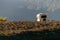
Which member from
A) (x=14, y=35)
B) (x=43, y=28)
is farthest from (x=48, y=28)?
(x=14, y=35)

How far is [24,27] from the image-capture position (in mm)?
16547

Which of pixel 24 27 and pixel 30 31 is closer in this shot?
pixel 30 31

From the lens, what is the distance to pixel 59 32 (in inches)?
596

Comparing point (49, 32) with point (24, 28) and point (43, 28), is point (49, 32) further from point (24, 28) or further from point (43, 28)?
point (24, 28)

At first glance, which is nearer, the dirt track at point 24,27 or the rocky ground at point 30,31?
the rocky ground at point 30,31

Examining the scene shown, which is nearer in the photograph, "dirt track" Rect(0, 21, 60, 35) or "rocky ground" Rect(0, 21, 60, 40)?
"rocky ground" Rect(0, 21, 60, 40)

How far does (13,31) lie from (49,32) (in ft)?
7.39

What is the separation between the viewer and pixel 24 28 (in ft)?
53.5

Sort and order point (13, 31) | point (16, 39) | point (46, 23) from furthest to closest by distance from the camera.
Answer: point (46, 23)
point (13, 31)
point (16, 39)

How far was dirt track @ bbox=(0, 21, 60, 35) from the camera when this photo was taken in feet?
51.1

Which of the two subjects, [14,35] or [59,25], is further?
[59,25]

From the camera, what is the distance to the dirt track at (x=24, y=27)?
1558 centimetres

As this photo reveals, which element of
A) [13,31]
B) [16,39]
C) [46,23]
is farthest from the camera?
[46,23]

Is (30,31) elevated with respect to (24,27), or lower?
lower
